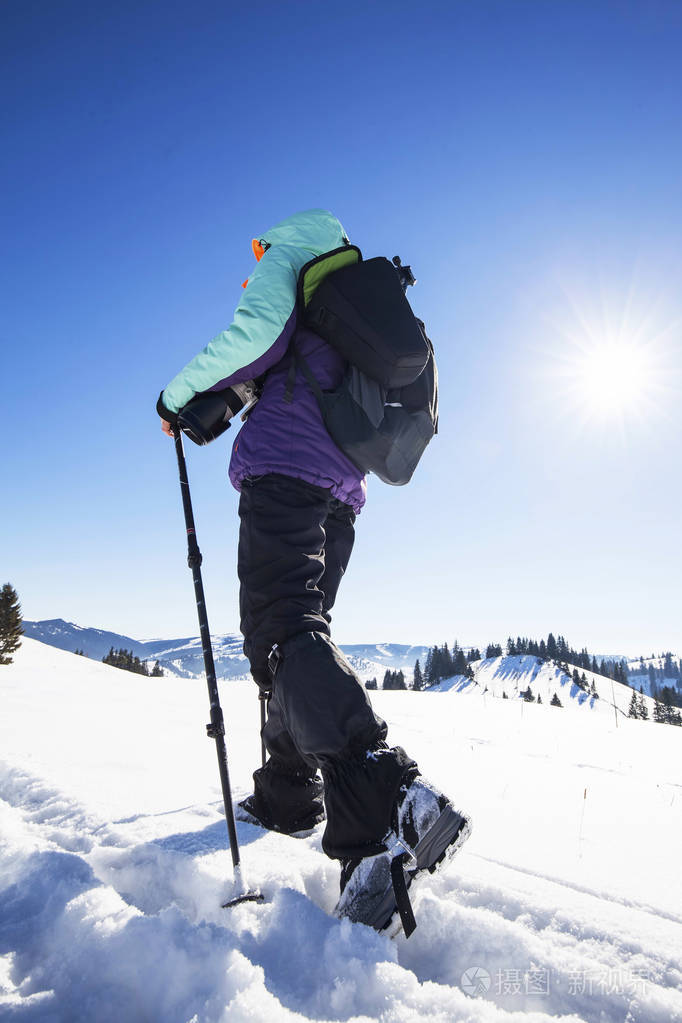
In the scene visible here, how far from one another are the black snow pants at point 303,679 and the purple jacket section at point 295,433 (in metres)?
0.06

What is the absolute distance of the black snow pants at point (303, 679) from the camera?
1442 mm

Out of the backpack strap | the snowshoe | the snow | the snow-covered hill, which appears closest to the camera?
the snow

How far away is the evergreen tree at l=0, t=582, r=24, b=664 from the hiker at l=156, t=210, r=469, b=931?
81.4 ft

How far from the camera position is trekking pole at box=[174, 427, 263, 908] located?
1414 mm

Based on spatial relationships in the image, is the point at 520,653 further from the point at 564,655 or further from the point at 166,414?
the point at 166,414

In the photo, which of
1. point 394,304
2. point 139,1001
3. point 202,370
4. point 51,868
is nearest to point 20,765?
point 51,868

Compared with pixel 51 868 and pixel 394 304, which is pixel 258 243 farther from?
pixel 51 868

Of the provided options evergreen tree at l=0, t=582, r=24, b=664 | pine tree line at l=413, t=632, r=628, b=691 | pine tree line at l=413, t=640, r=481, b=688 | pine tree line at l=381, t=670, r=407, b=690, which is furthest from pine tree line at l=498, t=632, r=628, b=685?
evergreen tree at l=0, t=582, r=24, b=664

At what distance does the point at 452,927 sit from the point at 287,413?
5.76 feet

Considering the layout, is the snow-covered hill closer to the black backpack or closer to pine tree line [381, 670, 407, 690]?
pine tree line [381, 670, 407, 690]

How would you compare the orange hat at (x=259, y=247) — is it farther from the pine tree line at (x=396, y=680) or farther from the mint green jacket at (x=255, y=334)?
the pine tree line at (x=396, y=680)

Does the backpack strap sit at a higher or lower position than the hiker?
higher

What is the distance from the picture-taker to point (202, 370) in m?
2.02

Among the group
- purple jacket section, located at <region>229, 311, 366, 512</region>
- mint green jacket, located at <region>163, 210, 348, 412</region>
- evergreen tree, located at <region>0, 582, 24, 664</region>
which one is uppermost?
mint green jacket, located at <region>163, 210, 348, 412</region>
